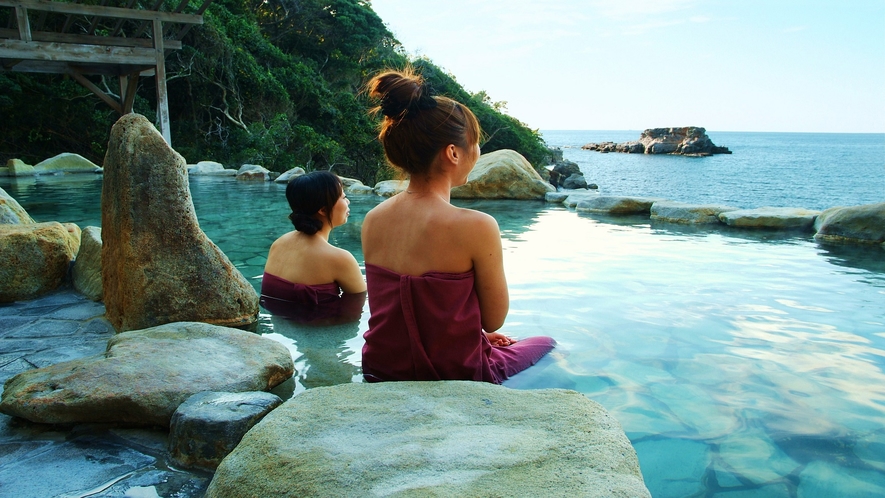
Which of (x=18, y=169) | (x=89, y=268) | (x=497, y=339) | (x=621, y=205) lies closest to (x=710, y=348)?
(x=497, y=339)

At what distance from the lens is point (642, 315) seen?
3918 millimetres

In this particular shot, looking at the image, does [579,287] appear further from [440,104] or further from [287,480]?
[287,480]

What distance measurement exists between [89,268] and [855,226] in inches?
293

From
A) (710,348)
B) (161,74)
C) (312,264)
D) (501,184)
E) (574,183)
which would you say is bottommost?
(574,183)

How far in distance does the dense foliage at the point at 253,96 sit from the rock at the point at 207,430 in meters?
13.9

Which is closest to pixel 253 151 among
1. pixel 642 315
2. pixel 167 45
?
pixel 167 45

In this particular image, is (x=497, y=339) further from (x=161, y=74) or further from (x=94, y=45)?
(x=161, y=74)

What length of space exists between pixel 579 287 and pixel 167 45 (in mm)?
9701

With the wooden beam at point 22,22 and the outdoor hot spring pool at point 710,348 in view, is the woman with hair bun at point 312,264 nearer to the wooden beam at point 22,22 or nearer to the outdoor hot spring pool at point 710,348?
the outdoor hot spring pool at point 710,348

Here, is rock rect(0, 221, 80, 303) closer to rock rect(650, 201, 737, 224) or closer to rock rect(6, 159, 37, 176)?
rock rect(650, 201, 737, 224)

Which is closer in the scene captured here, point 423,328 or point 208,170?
point 423,328

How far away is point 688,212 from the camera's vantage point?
8344mm

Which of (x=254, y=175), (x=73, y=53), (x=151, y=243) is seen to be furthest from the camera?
(x=254, y=175)

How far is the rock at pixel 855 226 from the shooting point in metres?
6.58
